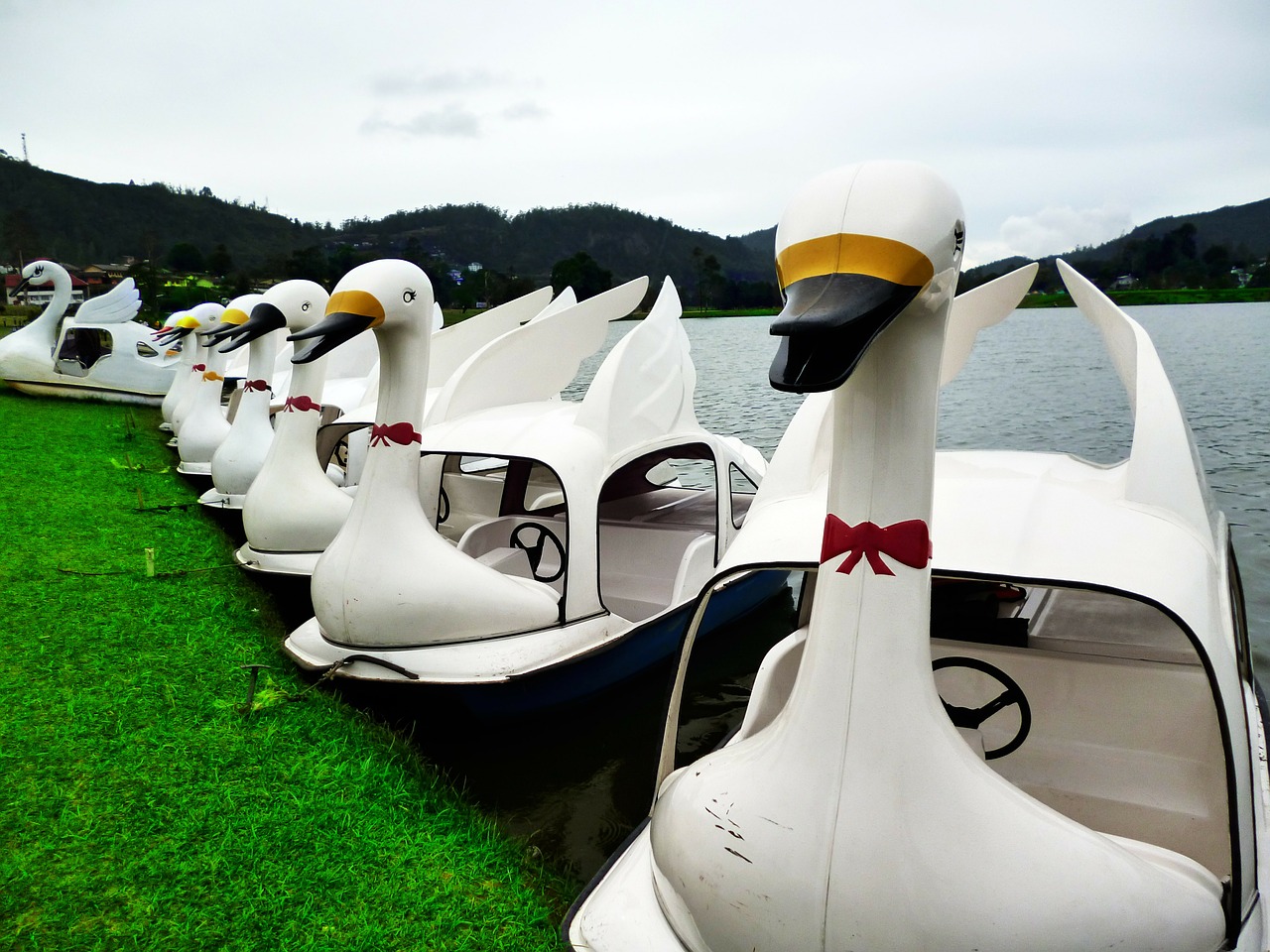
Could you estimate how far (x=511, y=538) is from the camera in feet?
15.4

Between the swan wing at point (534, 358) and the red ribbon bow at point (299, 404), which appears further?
the red ribbon bow at point (299, 404)

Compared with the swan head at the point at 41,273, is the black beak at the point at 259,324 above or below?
below

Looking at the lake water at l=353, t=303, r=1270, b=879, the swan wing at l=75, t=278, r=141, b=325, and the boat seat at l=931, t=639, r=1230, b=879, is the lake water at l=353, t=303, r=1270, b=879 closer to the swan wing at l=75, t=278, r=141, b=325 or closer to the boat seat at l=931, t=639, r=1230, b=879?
the boat seat at l=931, t=639, r=1230, b=879

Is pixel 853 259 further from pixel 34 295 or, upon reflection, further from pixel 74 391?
pixel 34 295

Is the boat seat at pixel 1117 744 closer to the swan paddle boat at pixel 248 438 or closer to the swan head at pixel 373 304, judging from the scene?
the swan head at pixel 373 304

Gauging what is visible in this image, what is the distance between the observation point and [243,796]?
126 inches

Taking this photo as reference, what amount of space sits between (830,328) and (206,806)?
9.40ft

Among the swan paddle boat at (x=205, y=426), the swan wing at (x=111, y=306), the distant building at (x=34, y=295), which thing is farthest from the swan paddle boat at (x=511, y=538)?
the distant building at (x=34, y=295)

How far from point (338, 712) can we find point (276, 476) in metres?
2.00

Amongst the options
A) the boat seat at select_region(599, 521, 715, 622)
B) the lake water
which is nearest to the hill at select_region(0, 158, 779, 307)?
the lake water

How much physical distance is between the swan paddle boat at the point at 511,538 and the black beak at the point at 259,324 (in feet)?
4.45

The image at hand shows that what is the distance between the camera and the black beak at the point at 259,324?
5.61 m

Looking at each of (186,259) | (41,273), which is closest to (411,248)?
(186,259)

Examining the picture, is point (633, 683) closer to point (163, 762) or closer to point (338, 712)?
point (338, 712)
